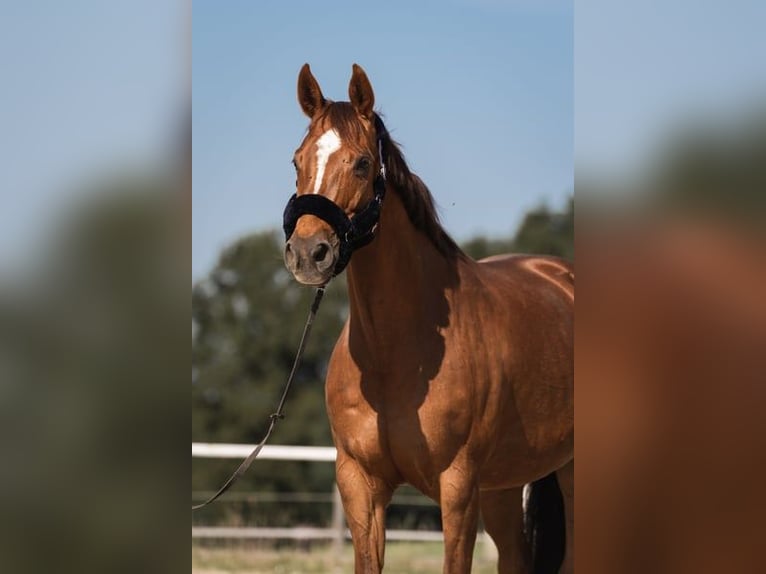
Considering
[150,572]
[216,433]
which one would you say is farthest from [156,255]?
[216,433]

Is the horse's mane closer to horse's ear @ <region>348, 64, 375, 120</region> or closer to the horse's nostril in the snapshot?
horse's ear @ <region>348, 64, 375, 120</region>

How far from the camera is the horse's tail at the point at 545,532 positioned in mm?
5125

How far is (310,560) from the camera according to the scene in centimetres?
878

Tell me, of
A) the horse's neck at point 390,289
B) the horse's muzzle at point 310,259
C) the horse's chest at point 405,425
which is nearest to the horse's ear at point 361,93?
the horse's neck at point 390,289

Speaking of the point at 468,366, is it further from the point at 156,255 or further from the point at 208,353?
the point at 208,353

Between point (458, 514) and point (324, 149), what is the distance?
133 centimetres

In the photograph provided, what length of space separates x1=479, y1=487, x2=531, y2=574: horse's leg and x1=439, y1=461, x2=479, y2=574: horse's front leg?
4.51 ft

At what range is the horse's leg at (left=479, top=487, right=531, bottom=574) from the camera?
5.09 m

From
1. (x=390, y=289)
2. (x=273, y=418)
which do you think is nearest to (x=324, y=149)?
(x=390, y=289)

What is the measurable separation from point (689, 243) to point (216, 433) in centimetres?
1692

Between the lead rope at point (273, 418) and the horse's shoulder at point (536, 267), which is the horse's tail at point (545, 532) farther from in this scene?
the lead rope at point (273, 418)

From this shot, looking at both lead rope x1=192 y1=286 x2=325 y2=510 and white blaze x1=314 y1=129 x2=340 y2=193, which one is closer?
lead rope x1=192 y1=286 x2=325 y2=510

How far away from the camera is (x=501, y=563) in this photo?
511 cm

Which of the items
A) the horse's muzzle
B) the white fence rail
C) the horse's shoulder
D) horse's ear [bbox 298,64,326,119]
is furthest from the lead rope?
the white fence rail
